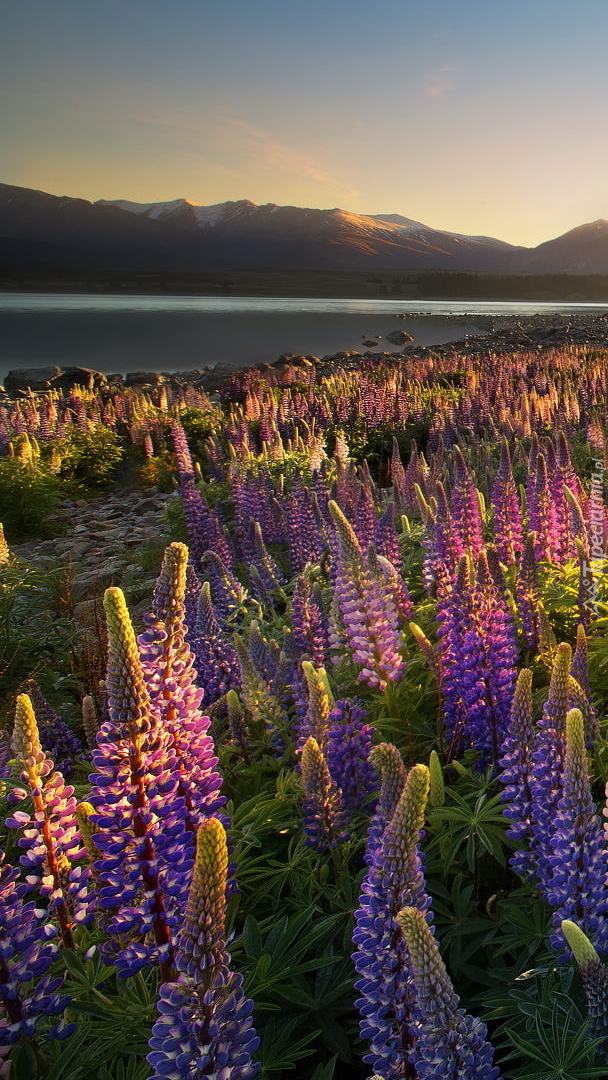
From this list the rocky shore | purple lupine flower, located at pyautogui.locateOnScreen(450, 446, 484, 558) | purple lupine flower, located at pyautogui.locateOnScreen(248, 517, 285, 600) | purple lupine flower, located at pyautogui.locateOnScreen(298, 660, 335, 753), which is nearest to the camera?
purple lupine flower, located at pyautogui.locateOnScreen(298, 660, 335, 753)

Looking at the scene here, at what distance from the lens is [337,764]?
8.02ft

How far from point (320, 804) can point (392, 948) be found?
74cm

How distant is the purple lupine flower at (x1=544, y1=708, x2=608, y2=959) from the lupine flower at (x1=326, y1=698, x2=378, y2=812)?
90 cm

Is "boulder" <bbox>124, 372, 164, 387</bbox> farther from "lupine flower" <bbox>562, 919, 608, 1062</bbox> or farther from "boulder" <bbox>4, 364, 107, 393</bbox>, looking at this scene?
"lupine flower" <bbox>562, 919, 608, 1062</bbox>

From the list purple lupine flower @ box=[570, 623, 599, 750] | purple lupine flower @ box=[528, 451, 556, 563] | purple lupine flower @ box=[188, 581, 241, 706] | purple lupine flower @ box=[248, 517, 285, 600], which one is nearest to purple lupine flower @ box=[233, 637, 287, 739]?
purple lupine flower @ box=[188, 581, 241, 706]

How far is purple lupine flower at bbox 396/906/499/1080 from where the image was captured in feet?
3.87

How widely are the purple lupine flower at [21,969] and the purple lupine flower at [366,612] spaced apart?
182 cm

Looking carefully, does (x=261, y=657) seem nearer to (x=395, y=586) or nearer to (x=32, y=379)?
(x=395, y=586)

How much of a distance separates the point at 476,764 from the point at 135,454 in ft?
43.2

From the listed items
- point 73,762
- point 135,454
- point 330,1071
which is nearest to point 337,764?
point 330,1071

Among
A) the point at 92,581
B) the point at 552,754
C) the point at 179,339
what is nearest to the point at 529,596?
the point at 552,754

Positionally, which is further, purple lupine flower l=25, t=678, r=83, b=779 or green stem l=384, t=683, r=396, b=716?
purple lupine flower l=25, t=678, r=83, b=779

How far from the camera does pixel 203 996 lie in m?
1.15

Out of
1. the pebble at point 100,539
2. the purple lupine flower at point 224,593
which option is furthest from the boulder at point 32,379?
the purple lupine flower at point 224,593
